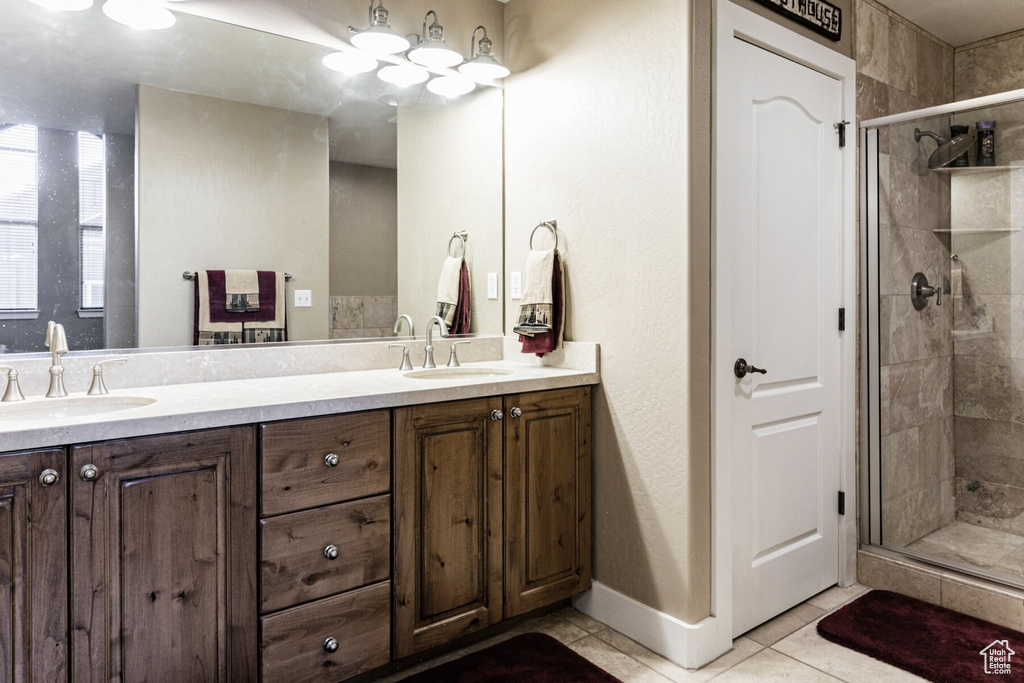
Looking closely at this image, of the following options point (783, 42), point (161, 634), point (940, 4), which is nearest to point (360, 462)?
point (161, 634)

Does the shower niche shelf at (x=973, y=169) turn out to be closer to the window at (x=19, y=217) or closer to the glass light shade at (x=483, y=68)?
the glass light shade at (x=483, y=68)

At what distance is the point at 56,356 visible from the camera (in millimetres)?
1836

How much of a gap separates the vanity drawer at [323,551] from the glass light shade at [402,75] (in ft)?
5.42

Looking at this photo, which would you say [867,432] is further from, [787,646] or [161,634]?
[161,634]

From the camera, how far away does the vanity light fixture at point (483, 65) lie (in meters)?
2.57

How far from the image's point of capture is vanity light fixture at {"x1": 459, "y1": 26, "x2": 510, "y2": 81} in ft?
8.45

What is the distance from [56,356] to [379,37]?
1501 mm

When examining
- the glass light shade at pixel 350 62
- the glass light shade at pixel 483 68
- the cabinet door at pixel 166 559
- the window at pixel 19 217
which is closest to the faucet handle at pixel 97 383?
the window at pixel 19 217

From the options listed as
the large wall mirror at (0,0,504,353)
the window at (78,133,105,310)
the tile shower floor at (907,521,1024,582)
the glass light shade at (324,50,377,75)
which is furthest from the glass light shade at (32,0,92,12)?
the tile shower floor at (907,521,1024,582)

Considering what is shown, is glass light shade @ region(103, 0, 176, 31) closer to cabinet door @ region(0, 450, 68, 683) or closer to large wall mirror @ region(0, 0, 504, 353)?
large wall mirror @ region(0, 0, 504, 353)

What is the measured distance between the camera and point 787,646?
86.3 inches

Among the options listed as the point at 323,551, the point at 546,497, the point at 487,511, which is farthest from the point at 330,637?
the point at 546,497

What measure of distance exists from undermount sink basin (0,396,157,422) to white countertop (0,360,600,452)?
3cm

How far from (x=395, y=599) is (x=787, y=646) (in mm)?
1344
